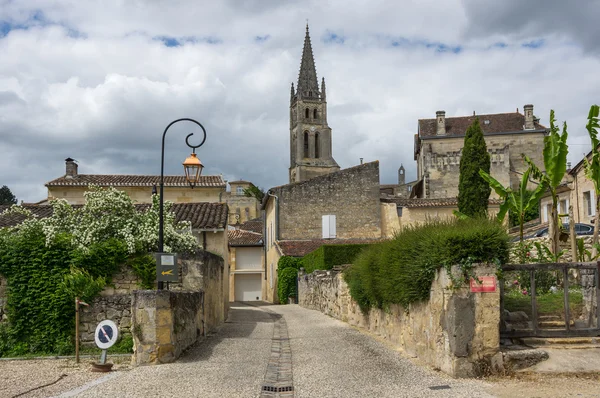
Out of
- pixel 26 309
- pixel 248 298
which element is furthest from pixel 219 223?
pixel 248 298

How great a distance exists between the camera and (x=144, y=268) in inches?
530

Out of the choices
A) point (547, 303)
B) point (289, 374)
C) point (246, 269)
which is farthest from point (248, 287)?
point (289, 374)

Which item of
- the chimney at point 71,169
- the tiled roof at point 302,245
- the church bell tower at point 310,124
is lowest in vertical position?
the tiled roof at point 302,245

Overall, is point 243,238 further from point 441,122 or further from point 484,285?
point 484,285

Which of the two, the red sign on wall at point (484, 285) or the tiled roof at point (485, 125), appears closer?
the red sign on wall at point (484, 285)

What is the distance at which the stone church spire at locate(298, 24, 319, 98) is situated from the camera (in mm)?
96625

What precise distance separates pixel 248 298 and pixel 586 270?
35.6m

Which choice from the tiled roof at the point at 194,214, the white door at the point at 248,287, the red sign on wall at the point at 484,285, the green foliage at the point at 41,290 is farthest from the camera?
the white door at the point at 248,287

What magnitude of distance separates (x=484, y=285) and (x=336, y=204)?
27.4 m

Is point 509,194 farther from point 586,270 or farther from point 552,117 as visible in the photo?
point 586,270

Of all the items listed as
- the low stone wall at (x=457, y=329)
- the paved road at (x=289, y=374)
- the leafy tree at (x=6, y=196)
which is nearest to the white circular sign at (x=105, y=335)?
the paved road at (x=289, y=374)

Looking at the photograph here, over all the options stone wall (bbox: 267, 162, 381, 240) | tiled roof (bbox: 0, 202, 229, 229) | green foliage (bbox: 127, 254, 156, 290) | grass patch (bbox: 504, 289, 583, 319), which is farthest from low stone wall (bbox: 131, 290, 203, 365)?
Answer: stone wall (bbox: 267, 162, 381, 240)

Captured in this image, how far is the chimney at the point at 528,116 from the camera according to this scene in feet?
195

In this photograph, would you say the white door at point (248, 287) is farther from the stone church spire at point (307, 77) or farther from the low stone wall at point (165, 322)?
the stone church spire at point (307, 77)
